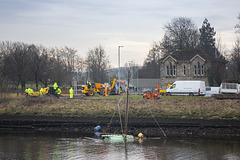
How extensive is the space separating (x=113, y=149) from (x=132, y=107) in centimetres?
1196

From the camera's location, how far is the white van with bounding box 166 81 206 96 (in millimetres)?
52812

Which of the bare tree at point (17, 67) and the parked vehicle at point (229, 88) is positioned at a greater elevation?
the bare tree at point (17, 67)

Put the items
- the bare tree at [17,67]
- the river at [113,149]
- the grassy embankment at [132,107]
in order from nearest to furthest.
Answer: the river at [113,149]
the grassy embankment at [132,107]
the bare tree at [17,67]

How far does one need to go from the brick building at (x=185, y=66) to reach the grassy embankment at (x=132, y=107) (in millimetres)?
32254

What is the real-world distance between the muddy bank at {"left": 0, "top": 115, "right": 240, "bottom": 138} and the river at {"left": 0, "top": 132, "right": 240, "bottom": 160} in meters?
2.59

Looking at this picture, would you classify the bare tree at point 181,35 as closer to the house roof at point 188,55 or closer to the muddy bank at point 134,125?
the house roof at point 188,55

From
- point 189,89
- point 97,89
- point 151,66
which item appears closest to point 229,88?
point 189,89

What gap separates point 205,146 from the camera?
24781mm

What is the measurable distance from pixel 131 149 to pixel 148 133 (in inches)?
251

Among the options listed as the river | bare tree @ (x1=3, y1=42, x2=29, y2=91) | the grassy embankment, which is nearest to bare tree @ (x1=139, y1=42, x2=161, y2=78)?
bare tree @ (x1=3, y1=42, x2=29, y2=91)

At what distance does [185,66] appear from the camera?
70.6 m

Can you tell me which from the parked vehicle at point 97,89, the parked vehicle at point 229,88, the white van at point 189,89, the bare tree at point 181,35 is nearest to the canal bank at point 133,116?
the parked vehicle at point 229,88

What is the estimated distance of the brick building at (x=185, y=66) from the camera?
6888 centimetres

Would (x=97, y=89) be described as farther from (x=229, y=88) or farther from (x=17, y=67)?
(x=229, y=88)
